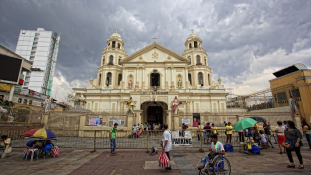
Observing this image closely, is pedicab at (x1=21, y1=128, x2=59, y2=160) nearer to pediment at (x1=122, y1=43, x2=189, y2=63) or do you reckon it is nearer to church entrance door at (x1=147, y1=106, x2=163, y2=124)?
church entrance door at (x1=147, y1=106, x2=163, y2=124)

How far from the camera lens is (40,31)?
63.0 meters

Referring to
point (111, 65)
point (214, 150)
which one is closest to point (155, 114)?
point (111, 65)

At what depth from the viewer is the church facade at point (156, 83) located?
84.9 feet

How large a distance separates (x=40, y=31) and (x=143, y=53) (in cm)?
5867

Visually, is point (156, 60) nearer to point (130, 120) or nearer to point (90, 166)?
point (130, 120)

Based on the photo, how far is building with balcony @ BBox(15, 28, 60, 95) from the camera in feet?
189

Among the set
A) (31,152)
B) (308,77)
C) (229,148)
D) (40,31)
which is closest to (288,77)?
(308,77)

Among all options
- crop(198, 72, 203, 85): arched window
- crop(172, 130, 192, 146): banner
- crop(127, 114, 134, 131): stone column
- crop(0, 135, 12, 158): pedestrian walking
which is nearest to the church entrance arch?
crop(198, 72, 203, 85): arched window

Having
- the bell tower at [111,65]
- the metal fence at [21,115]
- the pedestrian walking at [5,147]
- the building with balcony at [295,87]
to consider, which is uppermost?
the bell tower at [111,65]

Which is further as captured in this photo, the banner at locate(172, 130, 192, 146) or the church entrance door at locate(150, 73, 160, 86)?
the church entrance door at locate(150, 73, 160, 86)

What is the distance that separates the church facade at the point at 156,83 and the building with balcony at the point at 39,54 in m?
42.0

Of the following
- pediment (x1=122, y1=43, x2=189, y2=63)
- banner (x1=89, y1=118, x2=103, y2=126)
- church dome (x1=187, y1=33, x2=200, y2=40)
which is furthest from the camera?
church dome (x1=187, y1=33, x2=200, y2=40)

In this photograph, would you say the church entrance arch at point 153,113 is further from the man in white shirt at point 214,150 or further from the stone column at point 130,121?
the man in white shirt at point 214,150

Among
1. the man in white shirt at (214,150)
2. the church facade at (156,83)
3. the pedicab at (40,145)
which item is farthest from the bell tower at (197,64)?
the man in white shirt at (214,150)
